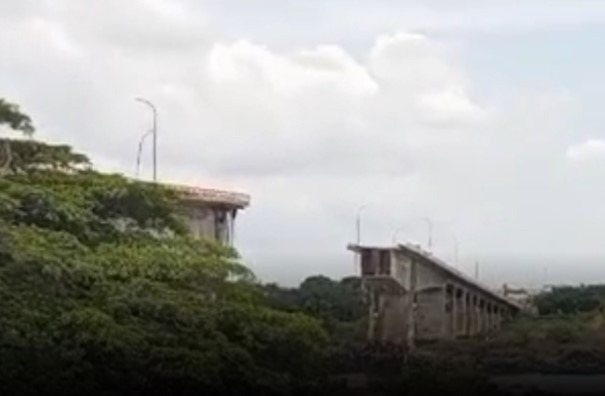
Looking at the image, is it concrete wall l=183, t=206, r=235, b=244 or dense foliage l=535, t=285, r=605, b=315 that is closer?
dense foliage l=535, t=285, r=605, b=315

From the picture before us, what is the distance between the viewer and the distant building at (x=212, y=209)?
4.52 meters

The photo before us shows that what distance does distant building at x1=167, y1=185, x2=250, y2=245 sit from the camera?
452cm

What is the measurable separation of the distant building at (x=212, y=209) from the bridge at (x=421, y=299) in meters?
0.33

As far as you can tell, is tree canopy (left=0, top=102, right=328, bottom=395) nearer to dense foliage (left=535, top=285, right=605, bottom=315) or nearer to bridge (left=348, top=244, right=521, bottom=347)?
bridge (left=348, top=244, right=521, bottom=347)

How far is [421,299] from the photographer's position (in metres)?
4.52

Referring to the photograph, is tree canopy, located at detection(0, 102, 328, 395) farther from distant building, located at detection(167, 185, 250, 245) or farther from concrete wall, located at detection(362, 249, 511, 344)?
concrete wall, located at detection(362, 249, 511, 344)

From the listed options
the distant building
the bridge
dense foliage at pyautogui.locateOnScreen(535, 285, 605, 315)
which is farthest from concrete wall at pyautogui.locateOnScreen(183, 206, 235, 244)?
dense foliage at pyautogui.locateOnScreen(535, 285, 605, 315)

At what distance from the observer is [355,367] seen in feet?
15.0

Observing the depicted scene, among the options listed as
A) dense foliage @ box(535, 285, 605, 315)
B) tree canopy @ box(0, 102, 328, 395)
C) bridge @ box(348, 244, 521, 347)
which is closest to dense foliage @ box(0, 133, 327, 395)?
tree canopy @ box(0, 102, 328, 395)

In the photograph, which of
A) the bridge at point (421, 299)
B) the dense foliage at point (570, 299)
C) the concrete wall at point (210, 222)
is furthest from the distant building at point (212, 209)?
the dense foliage at point (570, 299)

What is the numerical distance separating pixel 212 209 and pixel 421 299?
1.97 ft

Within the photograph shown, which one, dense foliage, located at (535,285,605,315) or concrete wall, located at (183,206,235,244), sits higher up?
concrete wall, located at (183,206,235,244)

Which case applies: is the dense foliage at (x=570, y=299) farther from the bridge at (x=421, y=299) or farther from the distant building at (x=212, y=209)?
the distant building at (x=212, y=209)

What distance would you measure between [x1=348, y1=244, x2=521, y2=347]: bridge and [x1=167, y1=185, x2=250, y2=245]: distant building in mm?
332
